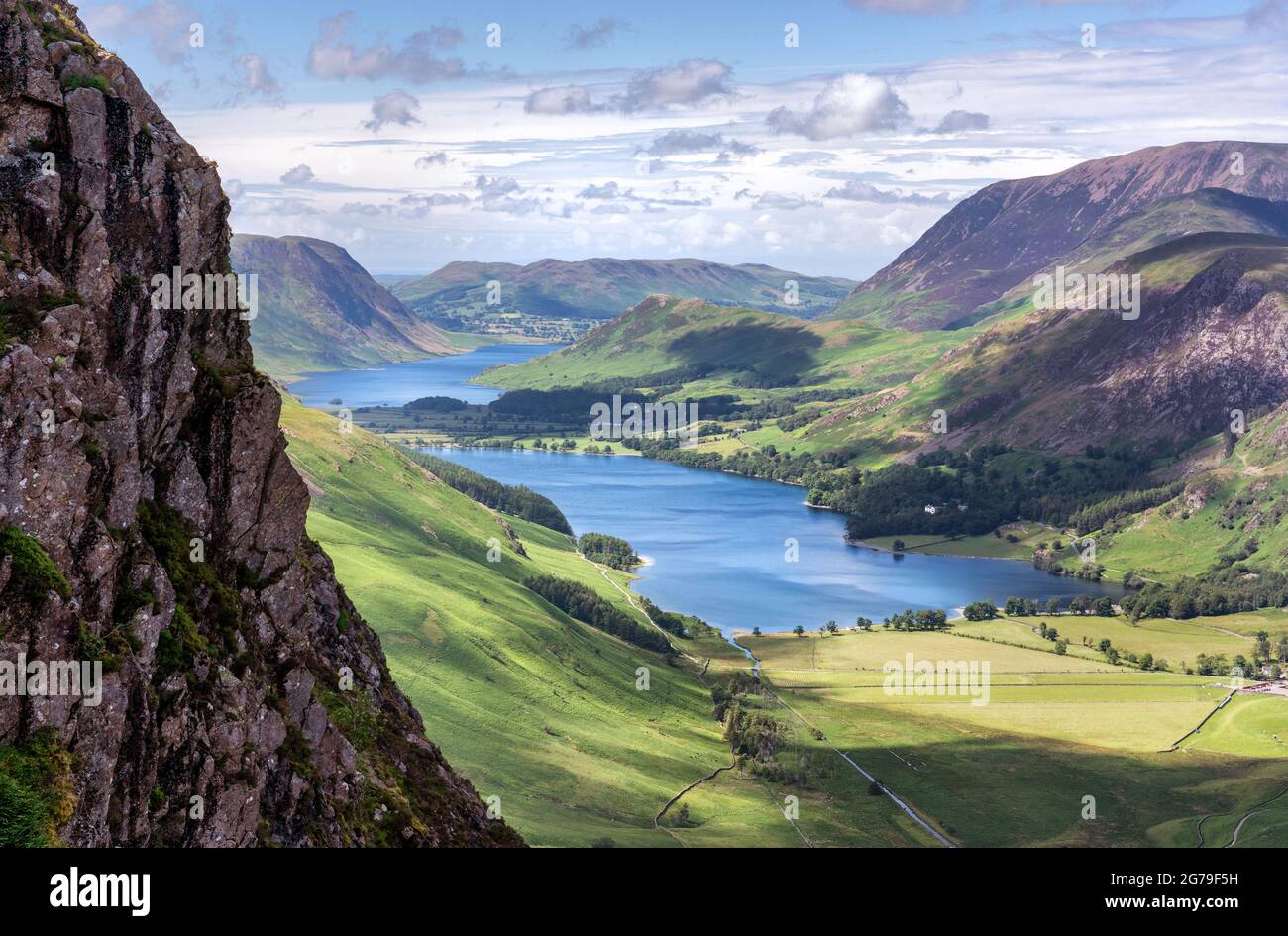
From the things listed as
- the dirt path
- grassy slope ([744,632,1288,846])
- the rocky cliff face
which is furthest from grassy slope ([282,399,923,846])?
the rocky cliff face

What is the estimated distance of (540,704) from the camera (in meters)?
138

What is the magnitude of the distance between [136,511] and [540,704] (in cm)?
10547

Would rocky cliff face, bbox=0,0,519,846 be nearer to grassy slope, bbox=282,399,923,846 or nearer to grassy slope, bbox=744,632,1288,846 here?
grassy slope, bbox=282,399,923,846

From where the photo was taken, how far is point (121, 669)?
107 ft

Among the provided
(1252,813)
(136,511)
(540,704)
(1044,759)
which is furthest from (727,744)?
(136,511)

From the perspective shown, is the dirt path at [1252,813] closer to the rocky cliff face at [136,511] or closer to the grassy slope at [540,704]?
the grassy slope at [540,704]

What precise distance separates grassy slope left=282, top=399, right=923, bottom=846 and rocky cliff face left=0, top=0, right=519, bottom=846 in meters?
50.6

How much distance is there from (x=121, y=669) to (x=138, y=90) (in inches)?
740

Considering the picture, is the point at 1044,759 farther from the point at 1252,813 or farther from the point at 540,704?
the point at 540,704

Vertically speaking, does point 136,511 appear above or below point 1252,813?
above
